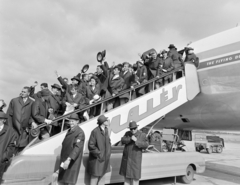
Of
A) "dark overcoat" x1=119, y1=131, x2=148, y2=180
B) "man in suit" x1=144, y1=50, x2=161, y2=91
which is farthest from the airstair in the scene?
"dark overcoat" x1=119, y1=131, x2=148, y2=180

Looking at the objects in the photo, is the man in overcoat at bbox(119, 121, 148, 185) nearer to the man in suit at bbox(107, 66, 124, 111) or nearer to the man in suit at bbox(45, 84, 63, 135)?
the man in suit at bbox(45, 84, 63, 135)

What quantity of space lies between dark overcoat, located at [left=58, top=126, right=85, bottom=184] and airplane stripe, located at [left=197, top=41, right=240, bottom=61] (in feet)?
17.1

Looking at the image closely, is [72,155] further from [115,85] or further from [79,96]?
[115,85]

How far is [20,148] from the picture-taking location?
4.45 metres

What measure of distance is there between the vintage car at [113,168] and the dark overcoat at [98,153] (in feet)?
2.08

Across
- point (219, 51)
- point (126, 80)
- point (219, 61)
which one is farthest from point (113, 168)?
point (219, 51)

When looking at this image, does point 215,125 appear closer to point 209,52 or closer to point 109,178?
point 209,52

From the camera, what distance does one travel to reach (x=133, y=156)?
3.83 m

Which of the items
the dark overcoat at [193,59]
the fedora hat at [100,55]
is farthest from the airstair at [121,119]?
the fedora hat at [100,55]

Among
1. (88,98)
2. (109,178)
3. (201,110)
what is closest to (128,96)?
(88,98)

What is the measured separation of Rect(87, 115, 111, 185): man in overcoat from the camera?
351 cm

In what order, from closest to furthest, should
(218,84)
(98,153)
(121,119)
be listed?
(98,153), (121,119), (218,84)

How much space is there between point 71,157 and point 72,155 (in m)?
0.03

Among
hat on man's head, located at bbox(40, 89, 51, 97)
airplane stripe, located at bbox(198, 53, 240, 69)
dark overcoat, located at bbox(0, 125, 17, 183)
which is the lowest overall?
dark overcoat, located at bbox(0, 125, 17, 183)
